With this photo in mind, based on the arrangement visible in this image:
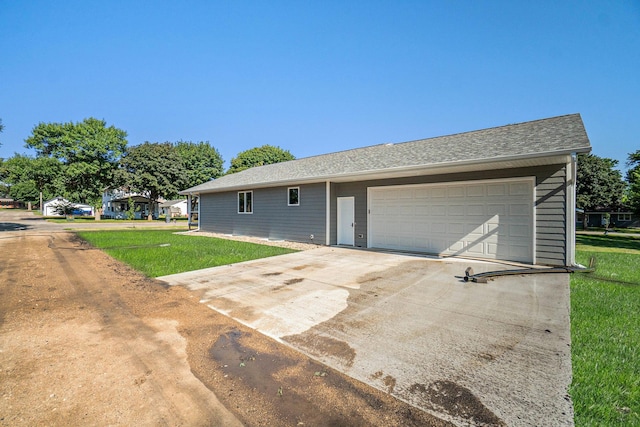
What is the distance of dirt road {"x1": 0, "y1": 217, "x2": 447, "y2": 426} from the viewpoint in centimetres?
200

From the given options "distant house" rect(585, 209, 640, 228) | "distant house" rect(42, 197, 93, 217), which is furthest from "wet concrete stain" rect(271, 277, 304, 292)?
"distant house" rect(42, 197, 93, 217)

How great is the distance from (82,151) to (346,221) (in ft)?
118

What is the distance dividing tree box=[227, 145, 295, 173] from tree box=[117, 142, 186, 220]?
31.5 ft

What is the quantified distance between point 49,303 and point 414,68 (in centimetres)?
1584

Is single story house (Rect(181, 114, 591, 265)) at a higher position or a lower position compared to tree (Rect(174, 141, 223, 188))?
lower

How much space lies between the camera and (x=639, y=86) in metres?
12.3

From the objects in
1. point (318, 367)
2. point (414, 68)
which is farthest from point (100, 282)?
point (414, 68)

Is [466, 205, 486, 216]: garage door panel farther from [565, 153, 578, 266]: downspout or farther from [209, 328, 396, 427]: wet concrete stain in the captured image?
[209, 328, 396, 427]: wet concrete stain

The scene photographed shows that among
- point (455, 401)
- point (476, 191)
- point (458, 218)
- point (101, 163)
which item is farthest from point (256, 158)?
point (455, 401)

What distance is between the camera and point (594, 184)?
99.9 feet

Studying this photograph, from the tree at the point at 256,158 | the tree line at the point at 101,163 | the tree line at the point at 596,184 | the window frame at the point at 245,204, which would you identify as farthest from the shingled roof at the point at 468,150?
the tree at the point at 256,158

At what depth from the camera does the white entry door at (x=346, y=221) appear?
11.3m

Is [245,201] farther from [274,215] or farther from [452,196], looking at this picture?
[452,196]

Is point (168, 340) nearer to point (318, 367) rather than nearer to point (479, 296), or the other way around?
point (318, 367)
